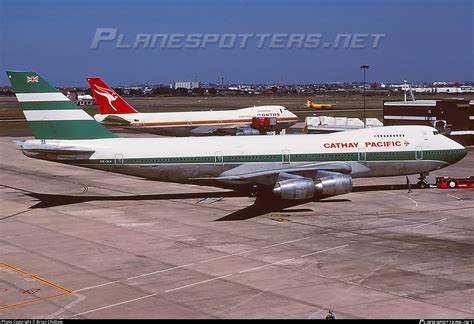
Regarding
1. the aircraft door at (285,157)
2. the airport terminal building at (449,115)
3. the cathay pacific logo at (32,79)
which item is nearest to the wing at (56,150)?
the cathay pacific logo at (32,79)

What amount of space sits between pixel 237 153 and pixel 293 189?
7.52 meters

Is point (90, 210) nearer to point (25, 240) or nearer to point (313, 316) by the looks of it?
point (25, 240)

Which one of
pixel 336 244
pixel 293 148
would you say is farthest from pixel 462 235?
pixel 293 148

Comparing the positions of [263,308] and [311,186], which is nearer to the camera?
[263,308]

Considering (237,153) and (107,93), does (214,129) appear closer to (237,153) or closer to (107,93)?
(107,93)

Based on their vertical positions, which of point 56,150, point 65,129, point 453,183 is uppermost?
point 65,129

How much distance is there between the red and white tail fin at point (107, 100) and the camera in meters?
95.4

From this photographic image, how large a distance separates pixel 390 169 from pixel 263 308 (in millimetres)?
28167

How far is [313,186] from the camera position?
43.3 m

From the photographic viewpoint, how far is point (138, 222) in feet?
141

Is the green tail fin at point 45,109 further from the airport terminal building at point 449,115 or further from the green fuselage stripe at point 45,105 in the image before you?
the airport terminal building at point 449,115

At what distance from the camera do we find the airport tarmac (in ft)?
83.3

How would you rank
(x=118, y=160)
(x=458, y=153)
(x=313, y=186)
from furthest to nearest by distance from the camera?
(x=458, y=153)
(x=118, y=160)
(x=313, y=186)

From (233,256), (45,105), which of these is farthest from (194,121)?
(233,256)
